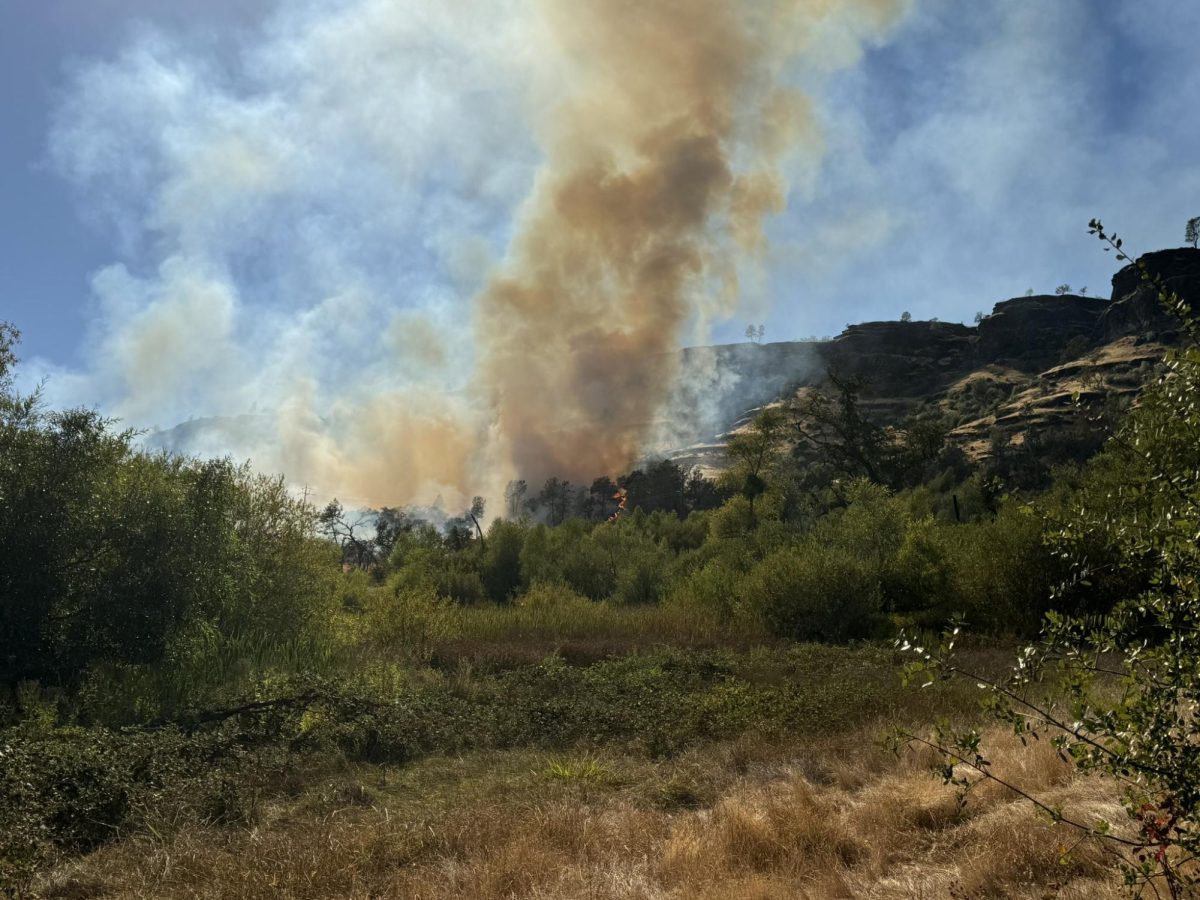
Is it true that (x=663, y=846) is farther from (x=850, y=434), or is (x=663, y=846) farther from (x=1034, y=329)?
(x=1034, y=329)

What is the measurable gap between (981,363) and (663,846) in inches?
6189

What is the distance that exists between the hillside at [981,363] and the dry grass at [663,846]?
68.5 m

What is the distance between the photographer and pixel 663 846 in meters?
6.64

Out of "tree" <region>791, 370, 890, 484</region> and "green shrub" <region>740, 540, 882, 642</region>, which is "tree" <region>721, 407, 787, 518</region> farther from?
"green shrub" <region>740, 540, 882, 642</region>

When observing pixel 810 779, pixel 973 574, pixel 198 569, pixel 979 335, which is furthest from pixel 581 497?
pixel 979 335

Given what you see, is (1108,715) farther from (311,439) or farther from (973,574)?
(311,439)

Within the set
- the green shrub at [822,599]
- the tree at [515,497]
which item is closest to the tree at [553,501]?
the tree at [515,497]

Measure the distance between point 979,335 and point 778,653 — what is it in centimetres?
15323

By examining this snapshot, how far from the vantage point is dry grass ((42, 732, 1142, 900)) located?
5.56m

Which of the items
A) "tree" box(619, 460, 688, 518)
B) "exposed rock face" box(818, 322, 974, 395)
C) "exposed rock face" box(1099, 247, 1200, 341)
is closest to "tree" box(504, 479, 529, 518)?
"tree" box(619, 460, 688, 518)

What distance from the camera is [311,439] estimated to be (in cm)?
11981

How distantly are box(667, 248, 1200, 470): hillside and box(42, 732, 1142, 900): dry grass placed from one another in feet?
225

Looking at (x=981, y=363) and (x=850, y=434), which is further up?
(x=981, y=363)

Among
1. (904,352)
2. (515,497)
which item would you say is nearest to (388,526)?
(515,497)
